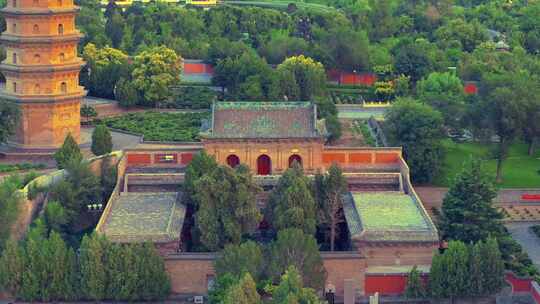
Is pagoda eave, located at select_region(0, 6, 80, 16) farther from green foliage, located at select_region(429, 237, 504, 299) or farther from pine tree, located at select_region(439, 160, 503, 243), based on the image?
green foliage, located at select_region(429, 237, 504, 299)

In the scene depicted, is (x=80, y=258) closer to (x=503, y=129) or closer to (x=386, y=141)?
(x=386, y=141)

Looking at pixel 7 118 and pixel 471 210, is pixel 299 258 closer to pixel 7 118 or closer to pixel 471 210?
pixel 471 210

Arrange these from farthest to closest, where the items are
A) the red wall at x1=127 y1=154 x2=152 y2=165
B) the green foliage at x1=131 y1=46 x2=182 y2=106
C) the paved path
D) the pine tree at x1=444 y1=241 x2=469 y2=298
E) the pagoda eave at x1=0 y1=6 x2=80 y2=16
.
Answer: the green foliage at x1=131 y1=46 x2=182 y2=106 < the pagoda eave at x1=0 y1=6 x2=80 y2=16 < the red wall at x1=127 y1=154 x2=152 y2=165 < the paved path < the pine tree at x1=444 y1=241 x2=469 y2=298

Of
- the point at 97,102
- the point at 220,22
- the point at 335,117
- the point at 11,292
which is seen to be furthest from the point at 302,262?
the point at 220,22

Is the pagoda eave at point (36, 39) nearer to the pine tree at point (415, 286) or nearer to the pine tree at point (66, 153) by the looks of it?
the pine tree at point (66, 153)

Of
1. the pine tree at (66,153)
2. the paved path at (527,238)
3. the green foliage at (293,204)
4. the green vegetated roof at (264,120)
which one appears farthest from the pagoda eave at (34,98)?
the paved path at (527,238)

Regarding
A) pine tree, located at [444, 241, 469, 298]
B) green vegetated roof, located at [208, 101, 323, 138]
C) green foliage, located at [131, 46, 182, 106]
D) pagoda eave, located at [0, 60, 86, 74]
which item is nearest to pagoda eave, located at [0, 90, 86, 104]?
pagoda eave, located at [0, 60, 86, 74]

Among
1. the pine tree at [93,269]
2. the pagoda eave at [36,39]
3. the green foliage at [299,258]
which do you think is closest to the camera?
the green foliage at [299,258]

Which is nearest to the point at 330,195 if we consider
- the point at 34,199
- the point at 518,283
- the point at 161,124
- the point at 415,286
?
the point at 415,286
